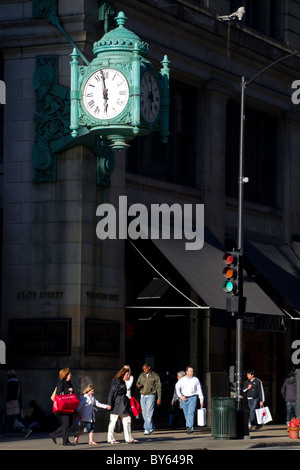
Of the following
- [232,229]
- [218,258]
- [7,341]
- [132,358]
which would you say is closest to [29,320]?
[7,341]

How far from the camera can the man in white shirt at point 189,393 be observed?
114ft

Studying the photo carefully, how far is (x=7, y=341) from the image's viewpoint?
34.1m

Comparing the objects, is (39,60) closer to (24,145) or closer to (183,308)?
(24,145)

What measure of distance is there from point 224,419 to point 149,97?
7969 mm

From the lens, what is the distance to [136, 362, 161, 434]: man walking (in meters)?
33.8

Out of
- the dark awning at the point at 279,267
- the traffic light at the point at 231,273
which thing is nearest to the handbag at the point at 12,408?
the traffic light at the point at 231,273

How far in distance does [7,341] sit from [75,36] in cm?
817

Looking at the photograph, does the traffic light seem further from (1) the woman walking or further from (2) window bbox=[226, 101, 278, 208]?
(2) window bbox=[226, 101, 278, 208]

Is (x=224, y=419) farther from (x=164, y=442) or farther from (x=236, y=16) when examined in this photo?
(x=236, y=16)

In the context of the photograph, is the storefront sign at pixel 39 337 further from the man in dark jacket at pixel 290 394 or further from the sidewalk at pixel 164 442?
the man in dark jacket at pixel 290 394

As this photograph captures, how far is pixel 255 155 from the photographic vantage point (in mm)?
42594

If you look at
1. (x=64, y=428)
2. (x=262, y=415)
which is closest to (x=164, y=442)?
(x=64, y=428)

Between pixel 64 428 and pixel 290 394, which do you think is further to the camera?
pixel 290 394
